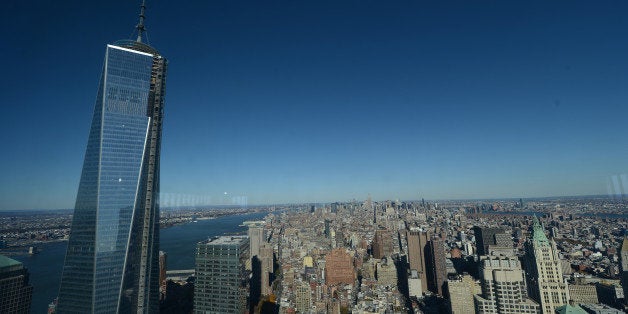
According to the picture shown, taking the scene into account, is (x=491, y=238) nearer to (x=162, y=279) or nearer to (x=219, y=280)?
(x=219, y=280)

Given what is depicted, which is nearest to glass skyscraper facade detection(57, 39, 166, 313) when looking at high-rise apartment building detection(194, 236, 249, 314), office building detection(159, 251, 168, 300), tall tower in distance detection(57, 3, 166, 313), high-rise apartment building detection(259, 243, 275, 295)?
tall tower in distance detection(57, 3, 166, 313)

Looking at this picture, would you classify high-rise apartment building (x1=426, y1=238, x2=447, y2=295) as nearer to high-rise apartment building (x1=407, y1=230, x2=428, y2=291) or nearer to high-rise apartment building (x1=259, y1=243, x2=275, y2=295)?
high-rise apartment building (x1=407, y1=230, x2=428, y2=291)

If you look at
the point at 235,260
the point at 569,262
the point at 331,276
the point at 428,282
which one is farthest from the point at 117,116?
the point at 569,262

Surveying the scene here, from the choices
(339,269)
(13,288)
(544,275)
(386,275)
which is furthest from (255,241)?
(544,275)

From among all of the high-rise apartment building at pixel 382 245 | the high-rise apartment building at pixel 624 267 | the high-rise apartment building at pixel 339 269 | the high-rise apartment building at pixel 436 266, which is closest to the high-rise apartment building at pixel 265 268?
the high-rise apartment building at pixel 339 269

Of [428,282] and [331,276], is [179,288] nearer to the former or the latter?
[331,276]

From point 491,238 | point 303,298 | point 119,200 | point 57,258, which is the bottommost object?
point 303,298

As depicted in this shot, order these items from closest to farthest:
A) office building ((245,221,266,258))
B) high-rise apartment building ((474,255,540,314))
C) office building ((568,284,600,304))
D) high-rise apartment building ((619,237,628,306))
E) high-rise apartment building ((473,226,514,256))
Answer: high-rise apartment building ((474,255,540,314)) → high-rise apartment building ((619,237,628,306)) → office building ((568,284,600,304)) → high-rise apartment building ((473,226,514,256)) → office building ((245,221,266,258))
